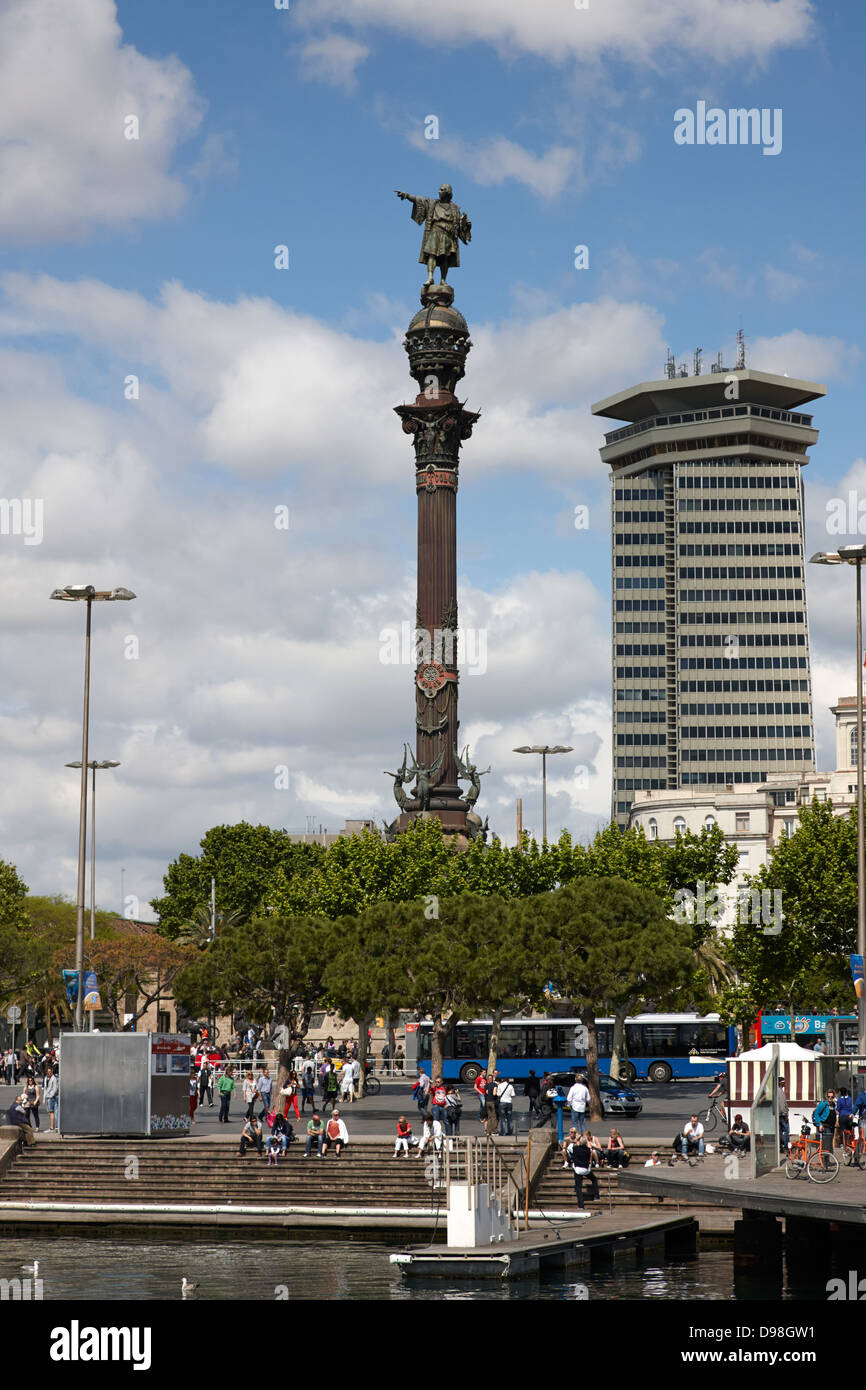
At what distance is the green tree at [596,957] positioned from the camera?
5156cm

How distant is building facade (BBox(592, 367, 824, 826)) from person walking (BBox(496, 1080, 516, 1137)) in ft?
455

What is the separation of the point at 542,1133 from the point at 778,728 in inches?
5871

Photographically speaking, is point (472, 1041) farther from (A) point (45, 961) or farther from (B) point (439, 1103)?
(B) point (439, 1103)

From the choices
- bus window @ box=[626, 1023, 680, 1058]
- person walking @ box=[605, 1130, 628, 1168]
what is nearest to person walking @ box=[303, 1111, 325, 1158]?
person walking @ box=[605, 1130, 628, 1168]

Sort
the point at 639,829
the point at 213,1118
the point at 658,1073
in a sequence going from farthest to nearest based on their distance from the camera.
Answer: the point at 639,829 → the point at 658,1073 → the point at 213,1118

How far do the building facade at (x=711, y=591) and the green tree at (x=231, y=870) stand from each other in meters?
60.5

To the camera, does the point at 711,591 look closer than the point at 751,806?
No

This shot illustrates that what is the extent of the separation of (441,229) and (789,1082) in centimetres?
6964

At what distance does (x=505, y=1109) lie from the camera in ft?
149

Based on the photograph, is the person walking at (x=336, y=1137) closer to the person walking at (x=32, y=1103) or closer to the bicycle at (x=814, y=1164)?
the person walking at (x=32, y=1103)

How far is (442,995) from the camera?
180 ft

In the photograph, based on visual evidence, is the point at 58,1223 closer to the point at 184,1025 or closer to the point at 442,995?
the point at 442,995

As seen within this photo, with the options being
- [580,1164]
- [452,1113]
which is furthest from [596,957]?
[580,1164]
